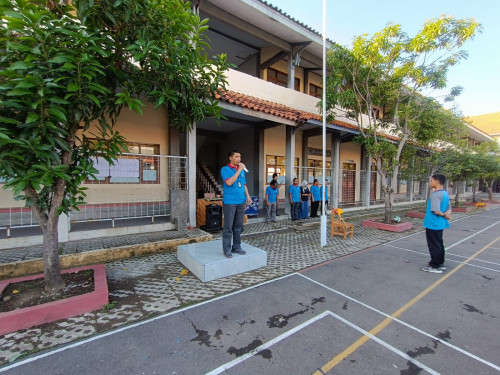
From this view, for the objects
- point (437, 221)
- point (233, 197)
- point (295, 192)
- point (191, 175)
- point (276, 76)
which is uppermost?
point (276, 76)

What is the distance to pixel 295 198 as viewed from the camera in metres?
9.02

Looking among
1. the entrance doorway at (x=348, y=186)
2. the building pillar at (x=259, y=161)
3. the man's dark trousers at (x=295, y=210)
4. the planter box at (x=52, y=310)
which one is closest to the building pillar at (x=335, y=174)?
the entrance doorway at (x=348, y=186)

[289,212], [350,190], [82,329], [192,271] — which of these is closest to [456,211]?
[350,190]

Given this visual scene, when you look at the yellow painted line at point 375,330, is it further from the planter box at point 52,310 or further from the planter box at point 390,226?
the planter box at point 390,226

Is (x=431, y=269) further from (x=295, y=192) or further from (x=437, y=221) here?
(x=295, y=192)

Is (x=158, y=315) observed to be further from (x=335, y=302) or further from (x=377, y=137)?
(x=377, y=137)

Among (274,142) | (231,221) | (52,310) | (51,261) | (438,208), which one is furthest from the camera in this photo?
(274,142)

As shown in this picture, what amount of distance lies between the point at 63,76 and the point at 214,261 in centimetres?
323

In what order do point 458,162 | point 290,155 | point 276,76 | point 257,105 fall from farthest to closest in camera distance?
1. point 276,76
2. point 458,162
3. point 290,155
4. point 257,105

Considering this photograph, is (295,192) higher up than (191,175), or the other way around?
(191,175)

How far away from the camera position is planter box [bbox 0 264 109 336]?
2578 millimetres

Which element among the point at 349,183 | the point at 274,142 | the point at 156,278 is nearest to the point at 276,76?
the point at 274,142

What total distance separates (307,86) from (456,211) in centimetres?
1094

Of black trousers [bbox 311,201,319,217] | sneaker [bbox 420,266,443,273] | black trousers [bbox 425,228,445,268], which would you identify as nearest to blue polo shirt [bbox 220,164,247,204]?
black trousers [bbox 425,228,445,268]
